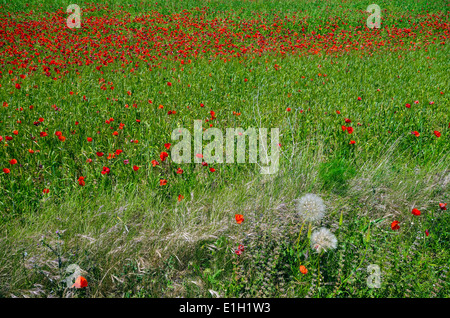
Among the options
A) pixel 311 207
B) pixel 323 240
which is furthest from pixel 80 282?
pixel 311 207

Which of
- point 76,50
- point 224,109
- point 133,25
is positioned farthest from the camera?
point 133,25

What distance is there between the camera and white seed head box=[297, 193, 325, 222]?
2.07 m

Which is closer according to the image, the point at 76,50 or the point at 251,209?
the point at 251,209

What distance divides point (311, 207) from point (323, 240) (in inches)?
11.9

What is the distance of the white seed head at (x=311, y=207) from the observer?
2.07 meters

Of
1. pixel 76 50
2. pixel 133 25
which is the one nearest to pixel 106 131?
pixel 76 50

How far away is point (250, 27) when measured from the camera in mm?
9438

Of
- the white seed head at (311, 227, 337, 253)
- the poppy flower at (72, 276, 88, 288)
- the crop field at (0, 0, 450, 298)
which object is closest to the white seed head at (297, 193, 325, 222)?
the crop field at (0, 0, 450, 298)

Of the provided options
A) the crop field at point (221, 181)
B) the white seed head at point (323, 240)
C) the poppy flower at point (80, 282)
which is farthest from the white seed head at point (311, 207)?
the poppy flower at point (80, 282)

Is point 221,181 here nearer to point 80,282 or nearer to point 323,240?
point 323,240

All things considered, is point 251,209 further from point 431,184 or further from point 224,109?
point 224,109

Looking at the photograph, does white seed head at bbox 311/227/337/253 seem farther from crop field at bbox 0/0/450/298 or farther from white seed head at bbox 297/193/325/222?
white seed head at bbox 297/193/325/222
